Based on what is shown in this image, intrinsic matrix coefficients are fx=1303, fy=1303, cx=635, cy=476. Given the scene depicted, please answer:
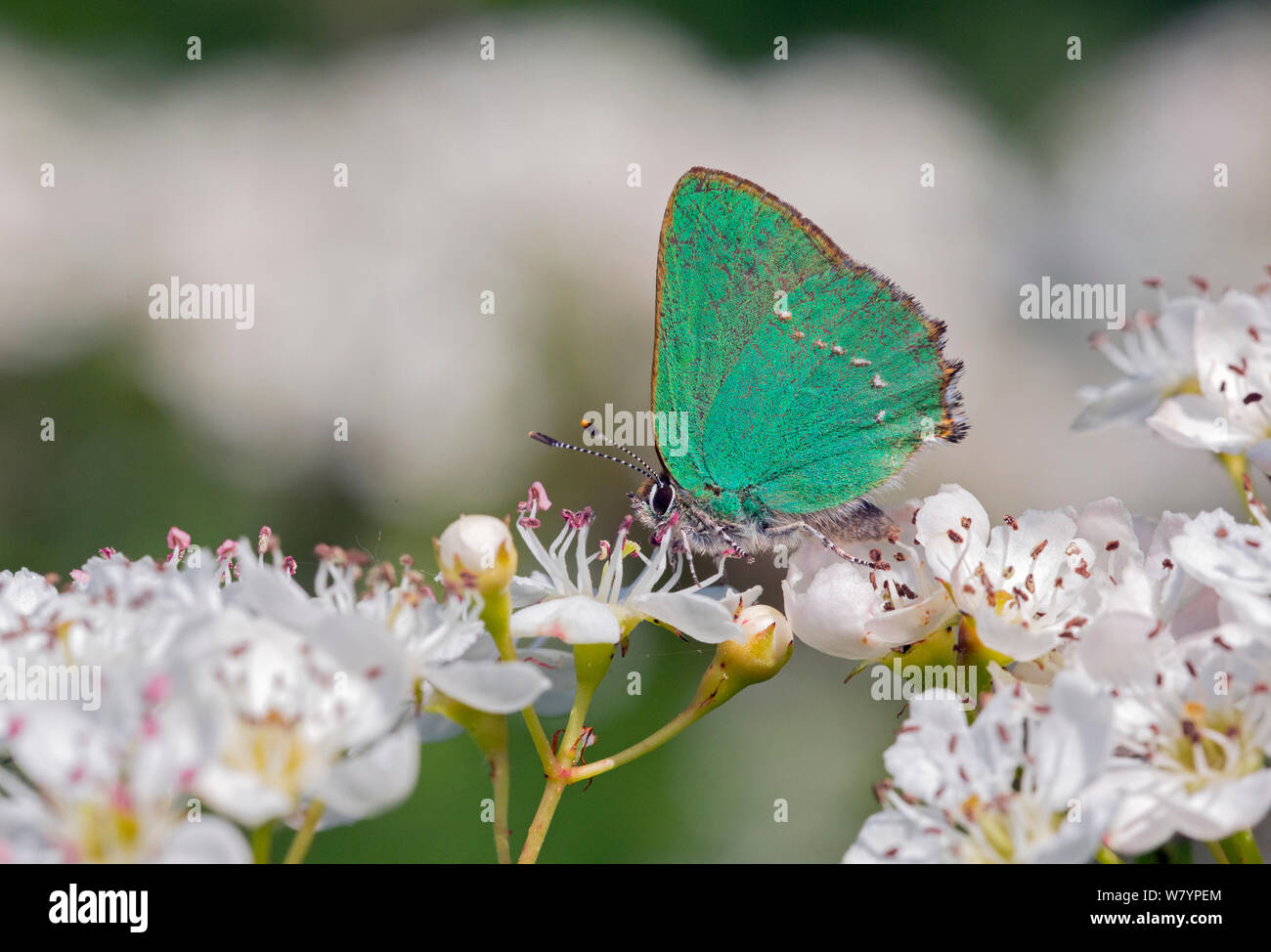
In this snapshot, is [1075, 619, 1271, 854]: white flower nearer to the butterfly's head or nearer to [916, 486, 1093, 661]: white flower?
[916, 486, 1093, 661]: white flower

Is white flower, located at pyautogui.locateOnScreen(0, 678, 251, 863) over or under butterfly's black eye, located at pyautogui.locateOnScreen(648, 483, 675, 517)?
under

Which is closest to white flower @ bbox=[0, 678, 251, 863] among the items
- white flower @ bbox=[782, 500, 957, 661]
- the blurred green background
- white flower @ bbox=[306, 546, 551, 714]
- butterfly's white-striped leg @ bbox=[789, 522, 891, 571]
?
white flower @ bbox=[306, 546, 551, 714]

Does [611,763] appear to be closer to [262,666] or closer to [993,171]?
[262,666]

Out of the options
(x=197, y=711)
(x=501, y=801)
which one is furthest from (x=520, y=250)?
(x=197, y=711)

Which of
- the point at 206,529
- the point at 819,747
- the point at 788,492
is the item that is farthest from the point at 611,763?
the point at 206,529

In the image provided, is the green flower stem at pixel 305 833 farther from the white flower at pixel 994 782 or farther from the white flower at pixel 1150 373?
the white flower at pixel 1150 373

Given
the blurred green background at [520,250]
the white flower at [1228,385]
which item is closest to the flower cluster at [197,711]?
the white flower at [1228,385]
